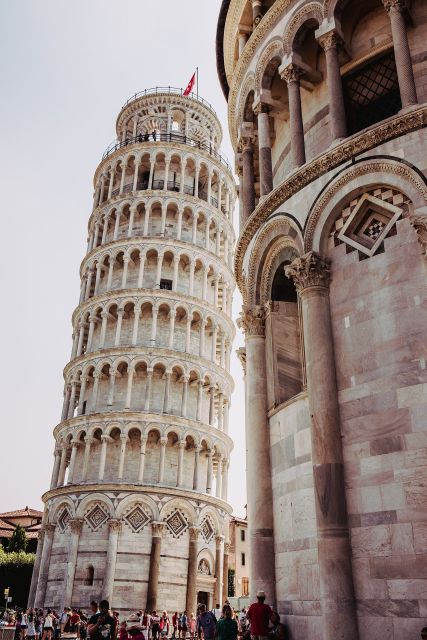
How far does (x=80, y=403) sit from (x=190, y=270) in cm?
1224

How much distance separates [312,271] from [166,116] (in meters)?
43.1

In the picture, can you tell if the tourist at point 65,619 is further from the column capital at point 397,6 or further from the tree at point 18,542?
the tree at point 18,542

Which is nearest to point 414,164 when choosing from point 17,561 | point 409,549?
point 409,549

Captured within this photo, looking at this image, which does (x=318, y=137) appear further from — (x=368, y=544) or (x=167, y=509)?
(x=167, y=509)

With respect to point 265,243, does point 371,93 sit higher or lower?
higher

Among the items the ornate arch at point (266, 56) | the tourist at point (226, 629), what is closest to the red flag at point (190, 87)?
the ornate arch at point (266, 56)

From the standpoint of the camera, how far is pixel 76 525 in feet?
119

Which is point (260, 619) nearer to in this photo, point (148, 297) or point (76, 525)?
point (76, 525)

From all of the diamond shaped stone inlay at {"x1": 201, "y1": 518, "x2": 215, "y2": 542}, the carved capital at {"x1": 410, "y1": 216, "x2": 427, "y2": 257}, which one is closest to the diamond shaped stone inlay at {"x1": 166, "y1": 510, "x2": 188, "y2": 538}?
the diamond shaped stone inlay at {"x1": 201, "y1": 518, "x2": 215, "y2": 542}

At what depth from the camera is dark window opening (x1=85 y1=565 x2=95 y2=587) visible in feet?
114

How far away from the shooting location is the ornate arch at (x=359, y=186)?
11.2m

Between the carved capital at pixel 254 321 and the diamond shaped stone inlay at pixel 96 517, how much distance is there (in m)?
25.2

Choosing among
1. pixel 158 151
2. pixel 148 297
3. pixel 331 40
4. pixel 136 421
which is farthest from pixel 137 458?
pixel 331 40

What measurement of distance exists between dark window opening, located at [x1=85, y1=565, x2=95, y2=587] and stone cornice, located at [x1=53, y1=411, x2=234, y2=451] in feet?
27.3
